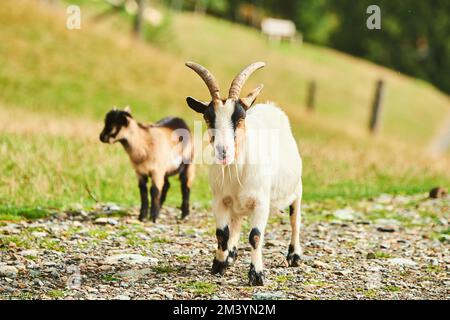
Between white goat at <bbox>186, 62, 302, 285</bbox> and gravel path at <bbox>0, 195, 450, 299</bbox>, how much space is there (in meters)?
0.54

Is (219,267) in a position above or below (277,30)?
below

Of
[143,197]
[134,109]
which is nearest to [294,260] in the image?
[143,197]

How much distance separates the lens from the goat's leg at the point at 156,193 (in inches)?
474

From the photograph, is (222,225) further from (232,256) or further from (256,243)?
(232,256)

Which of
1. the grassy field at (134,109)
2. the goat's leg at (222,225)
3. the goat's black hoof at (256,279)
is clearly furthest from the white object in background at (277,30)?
the goat's black hoof at (256,279)

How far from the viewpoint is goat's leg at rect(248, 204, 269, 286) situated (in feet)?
27.4

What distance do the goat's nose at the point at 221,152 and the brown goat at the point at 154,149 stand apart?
4226 millimetres

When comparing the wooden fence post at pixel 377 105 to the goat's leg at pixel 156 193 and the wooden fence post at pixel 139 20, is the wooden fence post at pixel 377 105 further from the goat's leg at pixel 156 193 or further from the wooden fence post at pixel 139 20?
the goat's leg at pixel 156 193

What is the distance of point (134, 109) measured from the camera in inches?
1034

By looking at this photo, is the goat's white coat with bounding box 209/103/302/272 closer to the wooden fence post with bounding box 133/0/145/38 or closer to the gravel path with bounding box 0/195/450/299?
the gravel path with bounding box 0/195/450/299

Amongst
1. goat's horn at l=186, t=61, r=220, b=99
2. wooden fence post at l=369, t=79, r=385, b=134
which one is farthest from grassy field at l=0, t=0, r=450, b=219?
goat's horn at l=186, t=61, r=220, b=99

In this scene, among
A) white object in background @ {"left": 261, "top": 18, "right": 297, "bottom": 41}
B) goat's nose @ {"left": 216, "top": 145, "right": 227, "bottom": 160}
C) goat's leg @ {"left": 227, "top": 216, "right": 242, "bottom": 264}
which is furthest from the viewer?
white object in background @ {"left": 261, "top": 18, "right": 297, "bottom": 41}

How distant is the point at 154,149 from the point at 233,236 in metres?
3.35

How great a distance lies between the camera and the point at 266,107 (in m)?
9.57
